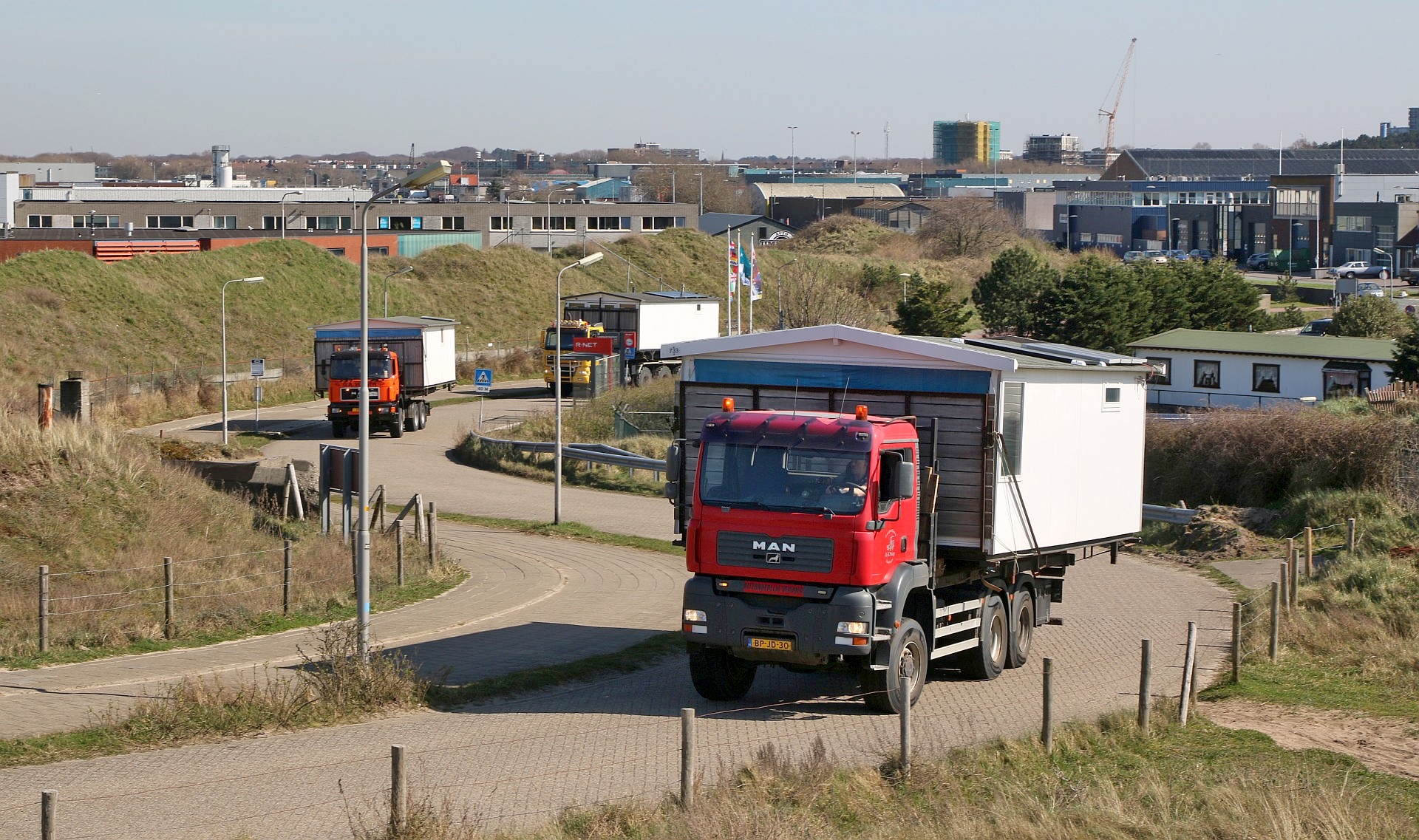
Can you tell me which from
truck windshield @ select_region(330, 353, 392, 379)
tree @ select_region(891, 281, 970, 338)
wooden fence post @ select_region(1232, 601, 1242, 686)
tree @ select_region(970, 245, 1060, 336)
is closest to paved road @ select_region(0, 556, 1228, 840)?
wooden fence post @ select_region(1232, 601, 1242, 686)

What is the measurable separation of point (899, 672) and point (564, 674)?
468cm

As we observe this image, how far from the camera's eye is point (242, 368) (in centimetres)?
5797

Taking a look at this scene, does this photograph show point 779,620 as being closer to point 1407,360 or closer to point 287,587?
point 287,587

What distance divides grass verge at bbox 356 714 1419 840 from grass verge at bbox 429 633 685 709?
4294 millimetres

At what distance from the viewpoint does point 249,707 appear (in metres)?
14.6

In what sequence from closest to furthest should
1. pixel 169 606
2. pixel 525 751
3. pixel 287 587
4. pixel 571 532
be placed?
pixel 525 751
pixel 169 606
pixel 287 587
pixel 571 532

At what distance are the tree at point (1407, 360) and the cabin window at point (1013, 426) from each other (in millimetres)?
37400

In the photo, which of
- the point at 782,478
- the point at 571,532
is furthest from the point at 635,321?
the point at 782,478

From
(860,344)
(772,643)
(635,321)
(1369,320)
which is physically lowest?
(772,643)

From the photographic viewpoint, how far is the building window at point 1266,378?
53.1m

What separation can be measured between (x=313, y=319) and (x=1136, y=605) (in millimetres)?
51213

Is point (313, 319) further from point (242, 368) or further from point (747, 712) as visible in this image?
point (747, 712)

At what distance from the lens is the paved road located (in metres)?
11.5

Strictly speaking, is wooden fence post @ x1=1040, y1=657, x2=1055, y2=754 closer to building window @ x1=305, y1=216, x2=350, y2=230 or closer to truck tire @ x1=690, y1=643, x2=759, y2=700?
truck tire @ x1=690, y1=643, x2=759, y2=700
